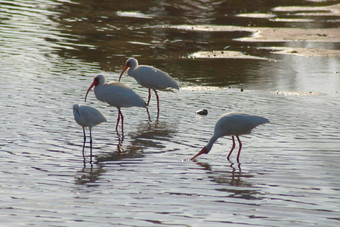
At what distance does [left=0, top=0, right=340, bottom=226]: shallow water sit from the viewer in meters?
8.20

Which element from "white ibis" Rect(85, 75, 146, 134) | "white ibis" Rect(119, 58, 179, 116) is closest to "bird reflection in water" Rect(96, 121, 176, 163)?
"white ibis" Rect(85, 75, 146, 134)

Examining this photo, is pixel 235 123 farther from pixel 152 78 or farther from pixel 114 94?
pixel 152 78

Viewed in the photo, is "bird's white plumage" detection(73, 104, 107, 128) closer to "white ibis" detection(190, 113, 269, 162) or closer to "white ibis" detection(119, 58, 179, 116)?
"white ibis" detection(190, 113, 269, 162)

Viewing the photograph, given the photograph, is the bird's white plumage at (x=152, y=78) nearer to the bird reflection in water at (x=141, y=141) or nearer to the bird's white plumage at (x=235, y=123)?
the bird reflection in water at (x=141, y=141)

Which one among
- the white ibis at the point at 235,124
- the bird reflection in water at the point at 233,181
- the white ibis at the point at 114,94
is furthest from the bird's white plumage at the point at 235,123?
the white ibis at the point at 114,94

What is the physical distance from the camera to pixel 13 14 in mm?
26797

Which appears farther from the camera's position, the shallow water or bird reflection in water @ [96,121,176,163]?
bird reflection in water @ [96,121,176,163]

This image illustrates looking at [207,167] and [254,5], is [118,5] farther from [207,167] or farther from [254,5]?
[207,167]

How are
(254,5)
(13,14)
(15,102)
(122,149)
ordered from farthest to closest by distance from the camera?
(254,5), (13,14), (15,102), (122,149)

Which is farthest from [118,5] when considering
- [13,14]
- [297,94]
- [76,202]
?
[76,202]

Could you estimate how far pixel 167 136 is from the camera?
1229 centimetres

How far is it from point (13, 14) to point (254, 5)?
14.7 m

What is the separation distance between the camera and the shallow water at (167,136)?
26.9 feet

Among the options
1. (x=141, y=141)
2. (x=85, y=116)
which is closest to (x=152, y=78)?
(x=141, y=141)
